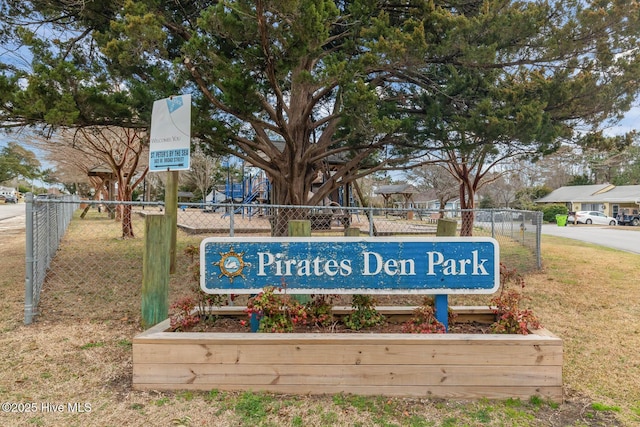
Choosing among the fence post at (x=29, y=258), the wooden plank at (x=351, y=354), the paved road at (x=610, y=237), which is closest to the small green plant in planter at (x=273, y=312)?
the wooden plank at (x=351, y=354)

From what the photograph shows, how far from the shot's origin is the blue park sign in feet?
9.16

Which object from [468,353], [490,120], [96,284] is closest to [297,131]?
[490,120]

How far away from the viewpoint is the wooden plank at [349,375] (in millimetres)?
2535

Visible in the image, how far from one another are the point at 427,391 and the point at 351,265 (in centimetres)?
98

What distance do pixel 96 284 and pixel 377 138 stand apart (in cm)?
511

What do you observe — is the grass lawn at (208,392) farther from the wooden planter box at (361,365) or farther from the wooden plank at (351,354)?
the wooden plank at (351,354)

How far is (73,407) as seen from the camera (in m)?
2.44

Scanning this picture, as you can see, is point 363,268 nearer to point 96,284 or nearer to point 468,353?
point 468,353

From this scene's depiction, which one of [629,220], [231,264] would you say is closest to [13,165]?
[231,264]

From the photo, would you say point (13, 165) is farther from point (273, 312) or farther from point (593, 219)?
point (593, 219)

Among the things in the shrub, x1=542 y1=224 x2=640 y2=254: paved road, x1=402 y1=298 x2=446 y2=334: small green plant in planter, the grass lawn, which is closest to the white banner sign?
the grass lawn

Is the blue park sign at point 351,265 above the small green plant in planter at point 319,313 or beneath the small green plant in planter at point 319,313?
above

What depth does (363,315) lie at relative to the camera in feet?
10.1

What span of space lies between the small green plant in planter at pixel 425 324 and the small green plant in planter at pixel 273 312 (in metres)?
0.79
